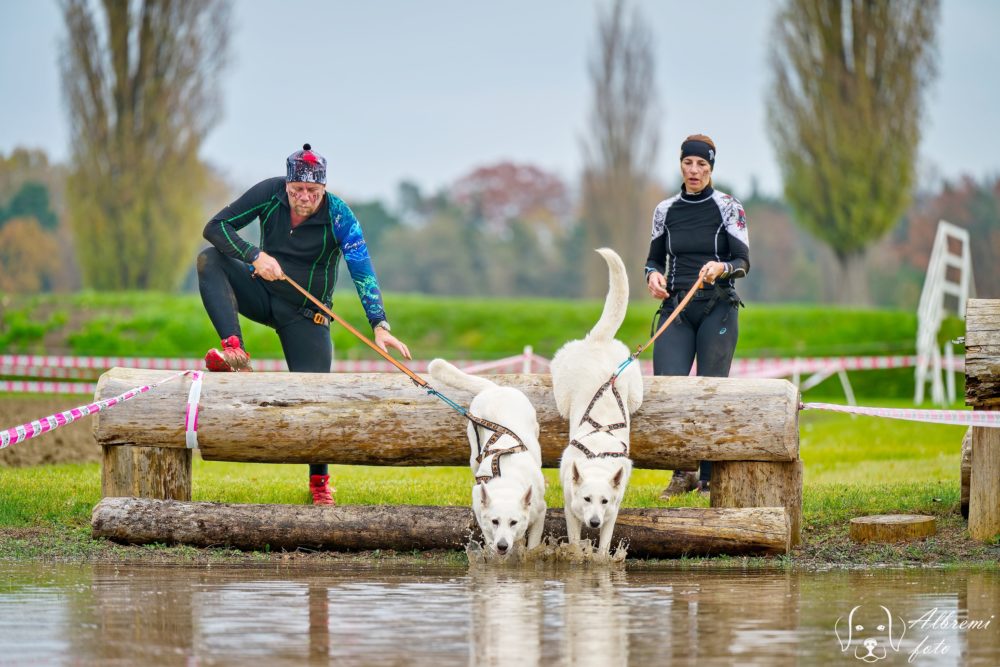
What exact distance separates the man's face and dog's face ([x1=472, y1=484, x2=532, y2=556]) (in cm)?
248

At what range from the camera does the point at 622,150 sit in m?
34.0

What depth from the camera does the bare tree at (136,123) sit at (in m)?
30.2

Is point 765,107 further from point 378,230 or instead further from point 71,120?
point 378,230

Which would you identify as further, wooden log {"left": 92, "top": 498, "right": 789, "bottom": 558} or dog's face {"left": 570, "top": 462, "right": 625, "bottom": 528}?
wooden log {"left": 92, "top": 498, "right": 789, "bottom": 558}

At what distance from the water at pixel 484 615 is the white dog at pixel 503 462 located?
26cm

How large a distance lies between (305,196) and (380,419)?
1613mm

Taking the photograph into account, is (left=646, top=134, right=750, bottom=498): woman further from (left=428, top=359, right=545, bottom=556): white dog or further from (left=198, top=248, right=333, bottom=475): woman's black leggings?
(left=198, top=248, right=333, bottom=475): woman's black leggings

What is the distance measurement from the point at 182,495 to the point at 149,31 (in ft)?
79.7

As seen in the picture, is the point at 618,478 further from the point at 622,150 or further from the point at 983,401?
the point at 622,150

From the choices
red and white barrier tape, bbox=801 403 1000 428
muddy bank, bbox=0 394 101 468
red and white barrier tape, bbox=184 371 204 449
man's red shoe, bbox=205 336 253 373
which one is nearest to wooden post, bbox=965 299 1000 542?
red and white barrier tape, bbox=801 403 1000 428

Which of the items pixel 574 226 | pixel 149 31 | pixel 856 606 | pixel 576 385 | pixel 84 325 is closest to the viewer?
pixel 856 606

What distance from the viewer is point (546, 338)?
26.7 meters

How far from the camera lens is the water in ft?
15.2

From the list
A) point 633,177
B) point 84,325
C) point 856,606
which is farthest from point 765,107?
point 856,606
